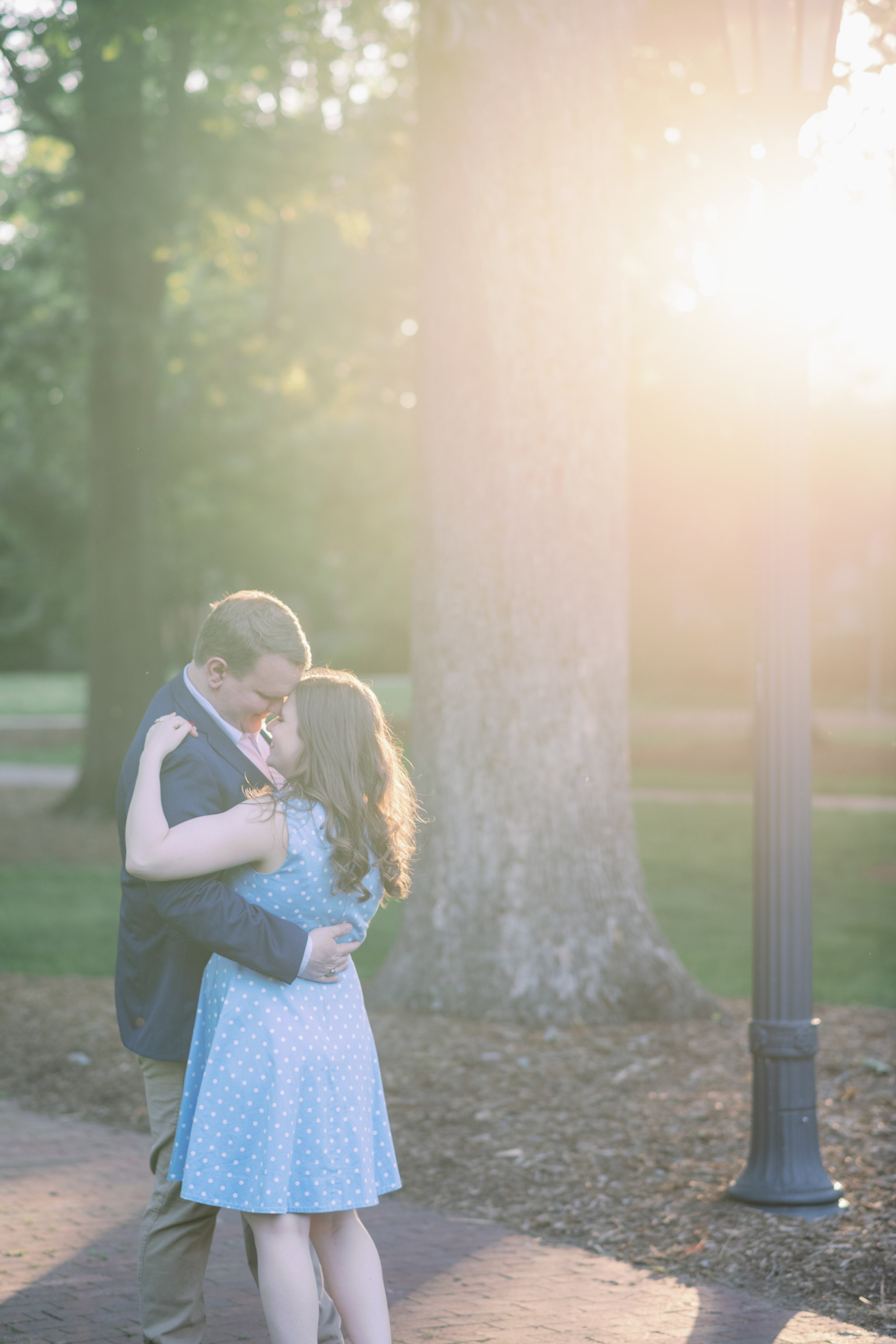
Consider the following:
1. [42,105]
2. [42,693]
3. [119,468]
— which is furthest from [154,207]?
[42,693]

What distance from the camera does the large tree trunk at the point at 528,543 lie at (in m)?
7.30

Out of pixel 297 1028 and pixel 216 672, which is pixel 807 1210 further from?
pixel 216 672

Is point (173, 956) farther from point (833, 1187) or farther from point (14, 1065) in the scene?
point (14, 1065)

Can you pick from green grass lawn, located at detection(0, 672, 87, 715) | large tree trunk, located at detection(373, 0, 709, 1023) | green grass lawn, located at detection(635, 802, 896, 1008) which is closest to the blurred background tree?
large tree trunk, located at detection(373, 0, 709, 1023)

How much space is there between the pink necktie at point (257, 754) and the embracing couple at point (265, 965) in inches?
0.5

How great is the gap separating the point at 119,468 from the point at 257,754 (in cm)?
1326

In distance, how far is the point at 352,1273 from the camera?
10.6 feet

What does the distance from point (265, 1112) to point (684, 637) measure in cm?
4647

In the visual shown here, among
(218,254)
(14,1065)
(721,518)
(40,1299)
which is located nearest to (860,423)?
(721,518)

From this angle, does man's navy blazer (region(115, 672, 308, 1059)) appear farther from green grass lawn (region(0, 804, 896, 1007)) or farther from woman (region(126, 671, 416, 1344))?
green grass lawn (region(0, 804, 896, 1007))

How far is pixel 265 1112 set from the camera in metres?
3.14

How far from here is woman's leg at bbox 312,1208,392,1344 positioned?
3.20 m

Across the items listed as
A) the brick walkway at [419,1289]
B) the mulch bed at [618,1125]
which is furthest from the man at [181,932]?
the mulch bed at [618,1125]

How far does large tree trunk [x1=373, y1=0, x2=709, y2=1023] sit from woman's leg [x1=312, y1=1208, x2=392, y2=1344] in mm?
4018
